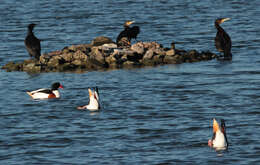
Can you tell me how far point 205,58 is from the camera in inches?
1232

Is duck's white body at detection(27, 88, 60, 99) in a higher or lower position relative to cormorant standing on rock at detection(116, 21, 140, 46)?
lower

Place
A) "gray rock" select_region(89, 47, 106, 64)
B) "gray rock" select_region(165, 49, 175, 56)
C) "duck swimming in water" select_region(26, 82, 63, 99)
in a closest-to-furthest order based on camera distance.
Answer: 1. "duck swimming in water" select_region(26, 82, 63, 99)
2. "gray rock" select_region(89, 47, 106, 64)
3. "gray rock" select_region(165, 49, 175, 56)

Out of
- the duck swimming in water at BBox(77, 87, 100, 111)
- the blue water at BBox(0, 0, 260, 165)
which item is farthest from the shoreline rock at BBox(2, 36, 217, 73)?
the duck swimming in water at BBox(77, 87, 100, 111)

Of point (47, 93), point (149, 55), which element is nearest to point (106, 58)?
point (149, 55)

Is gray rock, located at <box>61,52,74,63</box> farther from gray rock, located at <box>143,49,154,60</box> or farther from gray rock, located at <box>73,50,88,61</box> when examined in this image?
gray rock, located at <box>143,49,154,60</box>

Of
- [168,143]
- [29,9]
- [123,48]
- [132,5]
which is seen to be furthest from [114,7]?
[168,143]

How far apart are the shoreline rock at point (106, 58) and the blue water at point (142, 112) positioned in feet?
2.99

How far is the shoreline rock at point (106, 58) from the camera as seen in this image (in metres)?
29.8

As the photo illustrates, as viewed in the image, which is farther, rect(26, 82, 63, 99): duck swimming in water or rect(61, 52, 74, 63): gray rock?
rect(61, 52, 74, 63): gray rock

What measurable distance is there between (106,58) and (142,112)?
32.0ft

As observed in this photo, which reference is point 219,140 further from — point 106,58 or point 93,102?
point 106,58

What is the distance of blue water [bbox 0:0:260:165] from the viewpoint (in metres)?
16.3

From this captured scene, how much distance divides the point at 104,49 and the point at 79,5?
118 feet

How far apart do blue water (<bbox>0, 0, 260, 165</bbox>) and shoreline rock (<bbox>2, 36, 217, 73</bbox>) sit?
91 cm
